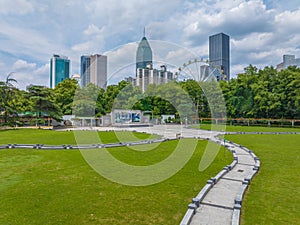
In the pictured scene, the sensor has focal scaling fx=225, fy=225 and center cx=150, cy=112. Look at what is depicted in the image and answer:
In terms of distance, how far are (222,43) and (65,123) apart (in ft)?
122

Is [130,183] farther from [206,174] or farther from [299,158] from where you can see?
[299,158]

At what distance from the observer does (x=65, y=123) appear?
2961 centimetres

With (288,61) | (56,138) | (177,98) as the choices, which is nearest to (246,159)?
Answer: (56,138)

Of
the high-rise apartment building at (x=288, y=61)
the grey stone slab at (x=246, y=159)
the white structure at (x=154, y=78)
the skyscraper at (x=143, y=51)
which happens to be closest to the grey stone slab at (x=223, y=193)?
the grey stone slab at (x=246, y=159)

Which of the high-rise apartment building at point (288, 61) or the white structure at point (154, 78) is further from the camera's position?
the high-rise apartment building at point (288, 61)

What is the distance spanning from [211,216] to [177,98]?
1329 inches

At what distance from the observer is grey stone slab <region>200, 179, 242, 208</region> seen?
15.2 feet

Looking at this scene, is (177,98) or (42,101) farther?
(177,98)

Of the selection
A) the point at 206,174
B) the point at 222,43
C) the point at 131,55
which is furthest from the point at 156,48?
the point at 222,43

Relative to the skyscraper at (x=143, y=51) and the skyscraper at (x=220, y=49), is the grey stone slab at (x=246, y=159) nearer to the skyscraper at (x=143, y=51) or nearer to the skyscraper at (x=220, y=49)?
the skyscraper at (x=143, y=51)

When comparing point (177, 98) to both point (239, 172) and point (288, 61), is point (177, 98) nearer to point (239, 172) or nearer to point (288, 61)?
point (239, 172)

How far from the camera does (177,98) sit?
37375mm

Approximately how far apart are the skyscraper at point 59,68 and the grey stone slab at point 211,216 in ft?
319

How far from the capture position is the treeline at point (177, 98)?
24.6m
